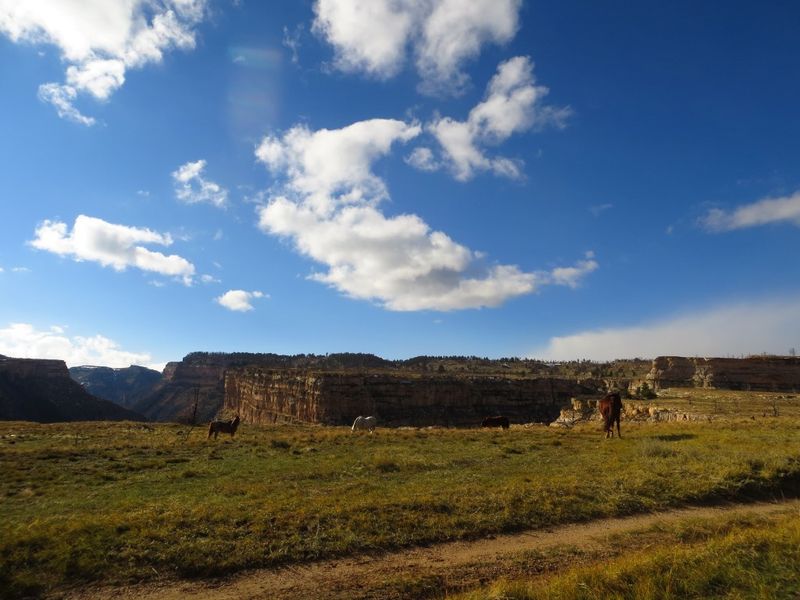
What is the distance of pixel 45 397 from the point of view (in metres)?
117

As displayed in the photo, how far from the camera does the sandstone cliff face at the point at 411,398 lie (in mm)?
87062

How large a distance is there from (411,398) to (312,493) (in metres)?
80.4

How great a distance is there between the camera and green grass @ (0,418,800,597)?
8523 millimetres

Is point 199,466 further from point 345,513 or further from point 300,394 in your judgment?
point 300,394

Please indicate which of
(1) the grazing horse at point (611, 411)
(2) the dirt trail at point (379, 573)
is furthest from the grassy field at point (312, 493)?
(1) the grazing horse at point (611, 411)

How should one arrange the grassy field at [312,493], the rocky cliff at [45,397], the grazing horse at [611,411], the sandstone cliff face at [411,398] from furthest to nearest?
1. the rocky cliff at [45,397]
2. the sandstone cliff face at [411,398]
3. the grazing horse at [611,411]
4. the grassy field at [312,493]

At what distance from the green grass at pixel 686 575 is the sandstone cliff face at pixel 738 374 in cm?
8247

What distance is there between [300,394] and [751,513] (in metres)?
85.0

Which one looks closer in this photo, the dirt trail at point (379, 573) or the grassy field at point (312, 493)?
the dirt trail at point (379, 573)

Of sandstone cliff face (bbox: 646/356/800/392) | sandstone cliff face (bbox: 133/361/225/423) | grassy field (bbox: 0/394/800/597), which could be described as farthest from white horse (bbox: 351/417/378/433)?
sandstone cliff face (bbox: 133/361/225/423)

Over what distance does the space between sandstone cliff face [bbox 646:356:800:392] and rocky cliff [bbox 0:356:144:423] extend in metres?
120

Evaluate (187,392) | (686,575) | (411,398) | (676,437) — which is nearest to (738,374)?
(411,398)

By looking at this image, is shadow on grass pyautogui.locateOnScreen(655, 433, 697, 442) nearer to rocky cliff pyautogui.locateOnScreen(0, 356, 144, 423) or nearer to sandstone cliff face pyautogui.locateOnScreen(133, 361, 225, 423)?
rocky cliff pyautogui.locateOnScreen(0, 356, 144, 423)

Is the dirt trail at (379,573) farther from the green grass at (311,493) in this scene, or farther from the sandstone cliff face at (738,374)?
the sandstone cliff face at (738,374)
